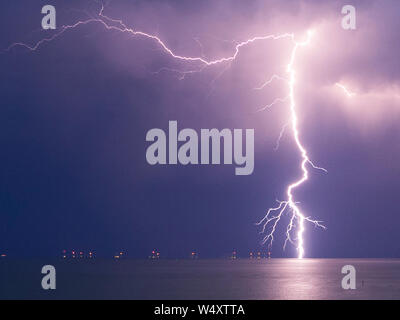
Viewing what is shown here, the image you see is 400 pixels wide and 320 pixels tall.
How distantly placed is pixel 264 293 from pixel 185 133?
68.4 ft

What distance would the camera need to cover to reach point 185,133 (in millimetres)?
21562
